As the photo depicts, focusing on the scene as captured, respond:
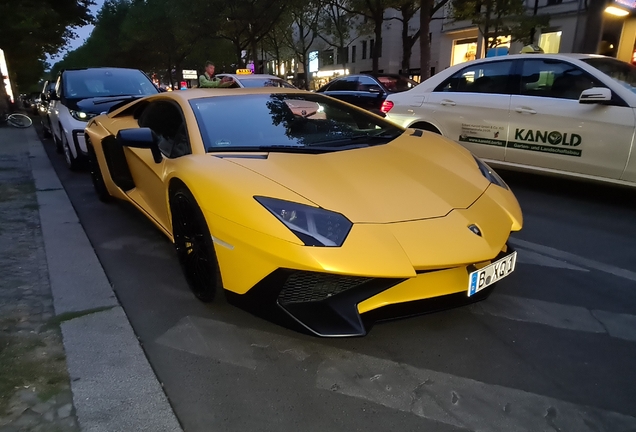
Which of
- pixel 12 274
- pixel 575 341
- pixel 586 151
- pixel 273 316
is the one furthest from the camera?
pixel 586 151

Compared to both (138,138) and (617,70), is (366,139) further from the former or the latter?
(617,70)

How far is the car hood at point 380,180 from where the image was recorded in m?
2.38

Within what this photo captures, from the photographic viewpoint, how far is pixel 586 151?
15.2ft

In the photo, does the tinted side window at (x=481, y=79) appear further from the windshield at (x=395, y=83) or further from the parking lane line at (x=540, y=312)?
the windshield at (x=395, y=83)

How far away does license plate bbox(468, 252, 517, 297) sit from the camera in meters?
2.28

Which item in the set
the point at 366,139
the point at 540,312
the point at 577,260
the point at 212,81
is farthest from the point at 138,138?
the point at 212,81

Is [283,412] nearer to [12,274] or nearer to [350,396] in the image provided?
[350,396]

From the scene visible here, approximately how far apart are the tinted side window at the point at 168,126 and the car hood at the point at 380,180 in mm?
607

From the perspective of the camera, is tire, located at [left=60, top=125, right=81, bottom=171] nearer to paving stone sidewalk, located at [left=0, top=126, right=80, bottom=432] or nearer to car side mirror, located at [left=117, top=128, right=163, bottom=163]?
paving stone sidewalk, located at [left=0, top=126, right=80, bottom=432]

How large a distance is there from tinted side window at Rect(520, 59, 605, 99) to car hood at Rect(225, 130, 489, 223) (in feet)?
7.94

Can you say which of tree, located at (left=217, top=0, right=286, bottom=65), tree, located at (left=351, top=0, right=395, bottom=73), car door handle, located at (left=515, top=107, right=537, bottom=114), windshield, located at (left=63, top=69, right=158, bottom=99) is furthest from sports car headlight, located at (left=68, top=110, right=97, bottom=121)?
tree, located at (left=217, top=0, right=286, bottom=65)

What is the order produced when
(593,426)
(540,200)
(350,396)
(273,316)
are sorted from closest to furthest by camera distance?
(593,426), (350,396), (273,316), (540,200)

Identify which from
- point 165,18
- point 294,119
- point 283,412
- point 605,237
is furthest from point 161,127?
point 165,18

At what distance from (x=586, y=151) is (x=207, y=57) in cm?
4633
